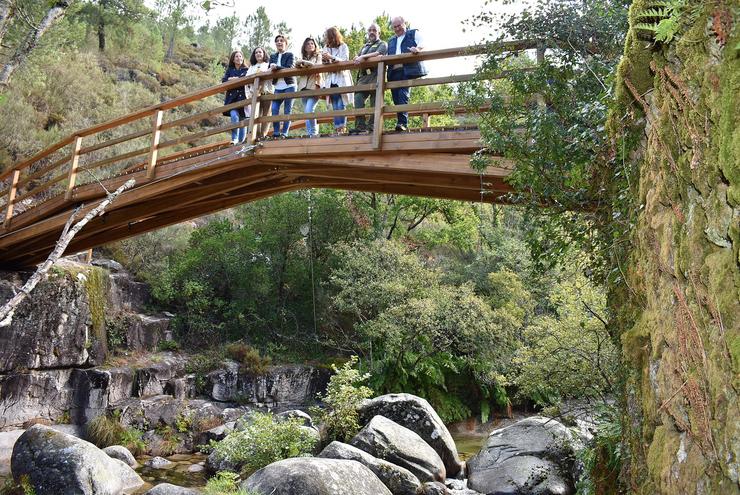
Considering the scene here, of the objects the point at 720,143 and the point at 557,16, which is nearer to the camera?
the point at 720,143

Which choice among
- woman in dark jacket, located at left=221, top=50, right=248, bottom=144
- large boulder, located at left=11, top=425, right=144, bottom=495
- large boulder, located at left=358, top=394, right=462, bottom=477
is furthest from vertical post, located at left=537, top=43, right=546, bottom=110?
large boulder, located at left=11, top=425, right=144, bottom=495

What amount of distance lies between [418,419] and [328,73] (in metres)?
5.14

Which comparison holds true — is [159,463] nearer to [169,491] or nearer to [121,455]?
[121,455]

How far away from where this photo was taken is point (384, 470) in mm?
7793

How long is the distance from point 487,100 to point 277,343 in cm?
1198

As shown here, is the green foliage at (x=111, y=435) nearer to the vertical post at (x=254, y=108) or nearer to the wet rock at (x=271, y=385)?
the wet rock at (x=271, y=385)

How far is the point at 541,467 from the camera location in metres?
7.65

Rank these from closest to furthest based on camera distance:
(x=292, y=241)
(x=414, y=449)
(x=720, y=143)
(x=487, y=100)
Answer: (x=720, y=143), (x=487, y=100), (x=414, y=449), (x=292, y=241)

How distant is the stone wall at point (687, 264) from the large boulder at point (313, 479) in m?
3.78

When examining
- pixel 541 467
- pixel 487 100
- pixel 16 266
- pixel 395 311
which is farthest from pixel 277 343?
pixel 487 100

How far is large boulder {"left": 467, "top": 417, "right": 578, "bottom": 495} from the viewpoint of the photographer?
299 inches

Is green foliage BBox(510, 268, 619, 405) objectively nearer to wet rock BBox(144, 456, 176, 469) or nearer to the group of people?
the group of people

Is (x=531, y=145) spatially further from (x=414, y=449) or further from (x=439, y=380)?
(x=439, y=380)

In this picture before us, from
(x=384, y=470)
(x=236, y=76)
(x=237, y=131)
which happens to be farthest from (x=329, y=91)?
(x=384, y=470)
